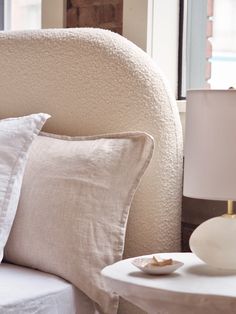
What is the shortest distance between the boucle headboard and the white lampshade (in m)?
0.35

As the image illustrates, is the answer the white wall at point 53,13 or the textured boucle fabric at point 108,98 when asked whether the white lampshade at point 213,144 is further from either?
the white wall at point 53,13

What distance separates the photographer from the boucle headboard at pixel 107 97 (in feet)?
6.86

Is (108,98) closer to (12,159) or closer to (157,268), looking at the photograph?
(12,159)

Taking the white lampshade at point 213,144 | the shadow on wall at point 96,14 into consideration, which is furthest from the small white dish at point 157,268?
the shadow on wall at point 96,14

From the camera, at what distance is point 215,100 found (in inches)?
Result: 66.8

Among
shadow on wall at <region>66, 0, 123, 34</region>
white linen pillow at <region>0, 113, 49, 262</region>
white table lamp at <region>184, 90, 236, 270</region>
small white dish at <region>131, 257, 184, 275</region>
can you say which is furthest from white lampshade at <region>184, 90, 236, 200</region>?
shadow on wall at <region>66, 0, 123, 34</region>

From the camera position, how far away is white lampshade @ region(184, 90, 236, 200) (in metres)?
1.69

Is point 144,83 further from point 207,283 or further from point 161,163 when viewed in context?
point 207,283

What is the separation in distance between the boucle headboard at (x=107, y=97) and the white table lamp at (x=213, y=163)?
Result: 32cm

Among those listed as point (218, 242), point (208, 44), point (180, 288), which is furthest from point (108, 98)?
point (180, 288)

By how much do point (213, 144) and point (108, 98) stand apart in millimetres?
581

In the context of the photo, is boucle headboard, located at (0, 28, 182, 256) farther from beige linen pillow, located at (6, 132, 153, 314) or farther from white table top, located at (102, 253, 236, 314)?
white table top, located at (102, 253, 236, 314)

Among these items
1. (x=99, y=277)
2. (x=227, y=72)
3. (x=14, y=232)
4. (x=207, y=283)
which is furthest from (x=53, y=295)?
(x=227, y=72)

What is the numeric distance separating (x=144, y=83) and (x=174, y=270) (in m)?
0.63
